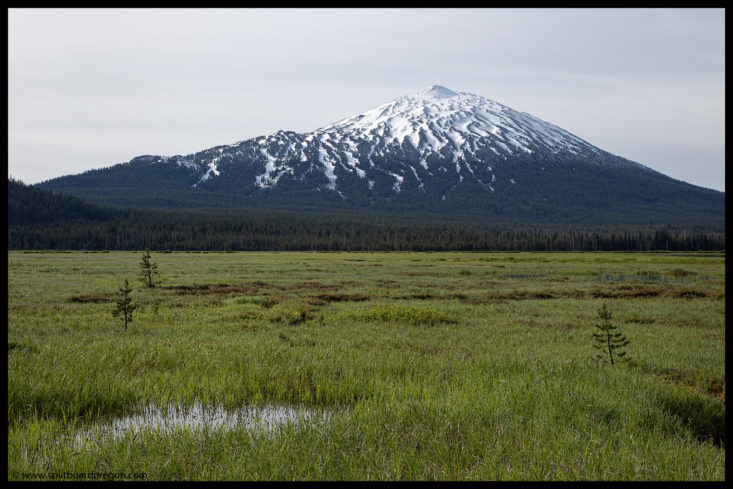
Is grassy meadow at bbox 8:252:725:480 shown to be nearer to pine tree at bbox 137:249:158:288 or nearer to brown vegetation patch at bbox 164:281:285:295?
pine tree at bbox 137:249:158:288

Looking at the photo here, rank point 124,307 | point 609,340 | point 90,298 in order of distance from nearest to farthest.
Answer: point 609,340
point 124,307
point 90,298

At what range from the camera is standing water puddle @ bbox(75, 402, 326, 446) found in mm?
6562

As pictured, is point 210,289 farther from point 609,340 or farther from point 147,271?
point 609,340

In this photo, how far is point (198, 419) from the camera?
7.58 m

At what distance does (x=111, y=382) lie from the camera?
874cm

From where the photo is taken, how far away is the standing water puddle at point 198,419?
21.5 ft

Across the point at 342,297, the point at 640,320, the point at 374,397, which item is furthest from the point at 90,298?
the point at 640,320

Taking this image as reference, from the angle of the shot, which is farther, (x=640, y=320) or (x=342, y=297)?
(x=342, y=297)

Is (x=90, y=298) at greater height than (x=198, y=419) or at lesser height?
lesser

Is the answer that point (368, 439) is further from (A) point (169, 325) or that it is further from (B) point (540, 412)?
(A) point (169, 325)

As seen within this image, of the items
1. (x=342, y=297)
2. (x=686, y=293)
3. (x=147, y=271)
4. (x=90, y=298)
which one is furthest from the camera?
(x=147, y=271)

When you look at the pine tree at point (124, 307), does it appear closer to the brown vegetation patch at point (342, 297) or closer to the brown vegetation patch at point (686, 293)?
the brown vegetation patch at point (342, 297)

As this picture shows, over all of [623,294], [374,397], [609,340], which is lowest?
[623,294]
